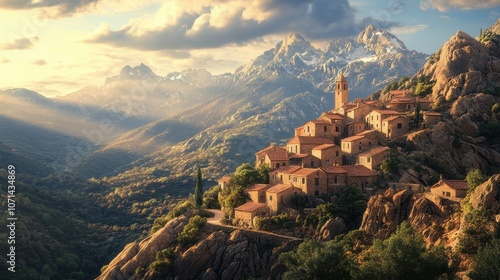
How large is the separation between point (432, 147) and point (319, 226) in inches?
1255

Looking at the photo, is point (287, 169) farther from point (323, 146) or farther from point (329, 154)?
point (323, 146)

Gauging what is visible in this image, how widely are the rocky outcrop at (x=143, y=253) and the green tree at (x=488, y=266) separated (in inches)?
2380

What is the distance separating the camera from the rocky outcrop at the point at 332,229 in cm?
8744

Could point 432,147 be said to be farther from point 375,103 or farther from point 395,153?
point 375,103

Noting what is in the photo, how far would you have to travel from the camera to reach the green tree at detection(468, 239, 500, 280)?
52.0 metres

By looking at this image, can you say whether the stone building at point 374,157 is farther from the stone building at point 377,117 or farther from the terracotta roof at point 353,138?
the stone building at point 377,117

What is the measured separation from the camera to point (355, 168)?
9969cm

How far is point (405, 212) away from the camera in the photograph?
278 feet

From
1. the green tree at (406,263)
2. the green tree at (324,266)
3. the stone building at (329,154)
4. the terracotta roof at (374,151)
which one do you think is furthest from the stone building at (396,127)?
the green tree at (324,266)

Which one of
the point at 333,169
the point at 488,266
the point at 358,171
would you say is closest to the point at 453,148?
the point at 358,171

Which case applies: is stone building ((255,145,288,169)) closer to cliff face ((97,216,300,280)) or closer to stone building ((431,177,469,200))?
cliff face ((97,216,300,280))

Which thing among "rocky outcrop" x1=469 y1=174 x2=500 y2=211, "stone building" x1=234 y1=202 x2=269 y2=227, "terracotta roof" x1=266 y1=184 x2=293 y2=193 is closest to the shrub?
"stone building" x1=234 y1=202 x2=269 y2=227

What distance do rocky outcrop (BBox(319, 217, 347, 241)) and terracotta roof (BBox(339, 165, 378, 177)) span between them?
11212 mm

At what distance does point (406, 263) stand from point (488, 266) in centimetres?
815
